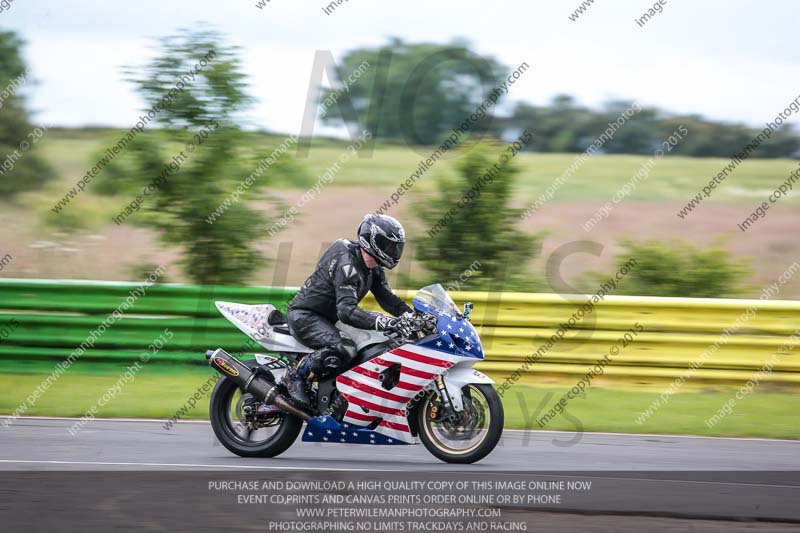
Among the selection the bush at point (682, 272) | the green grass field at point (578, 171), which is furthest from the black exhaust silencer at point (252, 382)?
the green grass field at point (578, 171)

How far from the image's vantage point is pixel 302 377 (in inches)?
304

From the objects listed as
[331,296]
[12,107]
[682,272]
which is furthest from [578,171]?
[331,296]

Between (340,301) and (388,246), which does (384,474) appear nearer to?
(340,301)

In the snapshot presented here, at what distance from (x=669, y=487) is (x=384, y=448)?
2467 millimetres

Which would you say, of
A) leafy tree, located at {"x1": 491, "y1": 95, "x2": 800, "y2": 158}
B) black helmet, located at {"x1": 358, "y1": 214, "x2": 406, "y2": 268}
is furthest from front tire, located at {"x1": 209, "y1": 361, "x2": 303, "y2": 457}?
leafy tree, located at {"x1": 491, "y1": 95, "x2": 800, "y2": 158}

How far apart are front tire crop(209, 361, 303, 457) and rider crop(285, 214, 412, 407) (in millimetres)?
293

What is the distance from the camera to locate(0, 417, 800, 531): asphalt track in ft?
19.2

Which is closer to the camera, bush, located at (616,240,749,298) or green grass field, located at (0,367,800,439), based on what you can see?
green grass field, located at (0,367,800,439)

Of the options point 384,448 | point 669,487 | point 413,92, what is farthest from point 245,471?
point 413,92

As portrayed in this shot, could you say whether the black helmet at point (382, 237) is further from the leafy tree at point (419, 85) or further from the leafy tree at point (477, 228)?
the leafy tree at point (419, 85)

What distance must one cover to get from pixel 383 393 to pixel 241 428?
4.08 feet

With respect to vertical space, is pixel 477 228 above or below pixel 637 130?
above

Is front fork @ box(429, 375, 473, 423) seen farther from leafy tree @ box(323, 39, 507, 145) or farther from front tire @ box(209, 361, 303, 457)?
leafy tree @ box(323, 39, 507, 145)

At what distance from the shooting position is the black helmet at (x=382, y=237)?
7.48 meters
